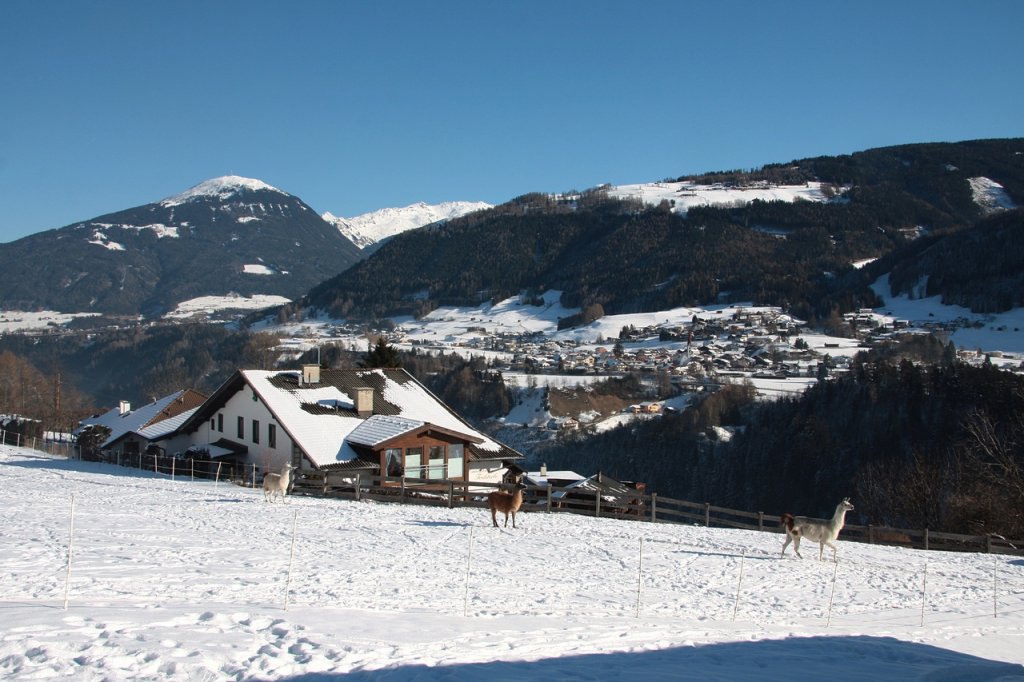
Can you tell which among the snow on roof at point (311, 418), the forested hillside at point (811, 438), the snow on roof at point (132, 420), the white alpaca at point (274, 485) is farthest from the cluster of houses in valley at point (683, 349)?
the white alpaca at point (274, 485)

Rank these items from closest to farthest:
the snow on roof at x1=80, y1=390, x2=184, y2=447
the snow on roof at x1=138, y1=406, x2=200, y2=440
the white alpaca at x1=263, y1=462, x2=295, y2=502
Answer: the white alpaca at x1=263, y1=462, x2=295, y2=502 → the snow on roof at x1=138, y1=406, x2=200, y2=440 → the snow on roof at x1=80, y1=390, x2=184, y2=447

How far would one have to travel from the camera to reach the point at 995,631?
45.3 feet

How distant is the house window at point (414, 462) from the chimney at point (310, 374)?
792 cm

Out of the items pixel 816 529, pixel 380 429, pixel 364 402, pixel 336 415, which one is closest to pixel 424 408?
pixel 364 402

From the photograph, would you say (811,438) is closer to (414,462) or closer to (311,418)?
(414,462)

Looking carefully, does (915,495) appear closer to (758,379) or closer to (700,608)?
(700,608)

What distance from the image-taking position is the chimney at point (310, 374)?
37547 millimetres

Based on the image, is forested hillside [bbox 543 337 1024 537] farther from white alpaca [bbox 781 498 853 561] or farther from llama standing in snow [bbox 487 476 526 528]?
llama standing in snow [bbox 487 476 526 528]

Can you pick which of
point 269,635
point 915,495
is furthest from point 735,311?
point 269,635

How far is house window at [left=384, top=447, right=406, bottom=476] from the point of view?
107 feet

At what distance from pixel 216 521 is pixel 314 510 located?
12.1 ft

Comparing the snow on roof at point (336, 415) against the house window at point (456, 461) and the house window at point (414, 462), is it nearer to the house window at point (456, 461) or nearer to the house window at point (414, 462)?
the house window at point (456, 461)

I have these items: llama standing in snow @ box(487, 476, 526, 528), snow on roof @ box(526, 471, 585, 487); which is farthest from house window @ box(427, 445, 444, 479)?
llama standing in snow @ box(487, 476, 526, 528)

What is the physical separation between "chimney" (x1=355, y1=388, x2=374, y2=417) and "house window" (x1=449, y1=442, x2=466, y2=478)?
4965mm
